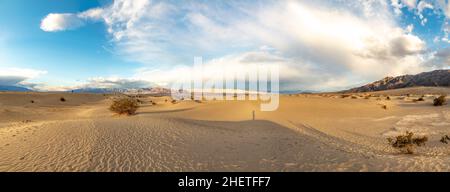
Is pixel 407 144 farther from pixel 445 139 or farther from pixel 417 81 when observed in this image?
pixel 417 81

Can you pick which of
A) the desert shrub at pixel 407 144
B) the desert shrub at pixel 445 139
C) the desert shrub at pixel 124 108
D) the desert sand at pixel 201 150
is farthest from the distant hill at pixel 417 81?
the desert shrub at pixel 124 108

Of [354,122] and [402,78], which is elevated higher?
[402,78]

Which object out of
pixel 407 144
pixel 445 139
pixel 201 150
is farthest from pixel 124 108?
pixel 445 139

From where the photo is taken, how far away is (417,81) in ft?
443

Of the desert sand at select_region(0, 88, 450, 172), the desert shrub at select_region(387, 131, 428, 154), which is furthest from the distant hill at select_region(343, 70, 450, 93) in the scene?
the desert shrub at select_region(387, 131, 428, 154)

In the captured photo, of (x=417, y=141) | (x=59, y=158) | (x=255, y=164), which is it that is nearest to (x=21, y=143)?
(x=59, y=158)

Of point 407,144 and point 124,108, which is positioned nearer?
point 407,144

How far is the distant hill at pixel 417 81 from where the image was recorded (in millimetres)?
122844

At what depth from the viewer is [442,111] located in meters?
22.6

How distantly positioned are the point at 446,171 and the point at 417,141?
5275 millimetres

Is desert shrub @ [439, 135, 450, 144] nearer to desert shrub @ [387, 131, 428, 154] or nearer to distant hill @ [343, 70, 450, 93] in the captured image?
desert shrub @ [387, 131, 428, 154]

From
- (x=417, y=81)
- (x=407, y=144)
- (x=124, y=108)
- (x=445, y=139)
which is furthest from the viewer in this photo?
(x=417, y=81)
